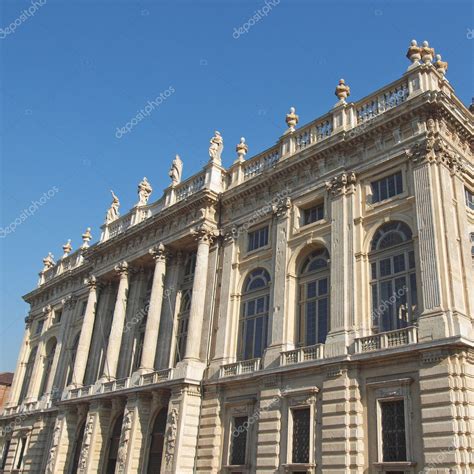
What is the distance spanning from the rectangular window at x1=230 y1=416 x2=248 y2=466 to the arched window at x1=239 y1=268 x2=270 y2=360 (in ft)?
10.1

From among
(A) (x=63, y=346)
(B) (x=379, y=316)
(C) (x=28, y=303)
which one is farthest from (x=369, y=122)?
(C) (x=28, y=303)

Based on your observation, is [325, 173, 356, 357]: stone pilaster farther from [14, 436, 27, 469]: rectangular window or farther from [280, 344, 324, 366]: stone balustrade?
[14, 436, 27, 469]: rectangular window

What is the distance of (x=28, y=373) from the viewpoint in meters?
46.8

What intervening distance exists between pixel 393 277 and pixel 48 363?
106 ft


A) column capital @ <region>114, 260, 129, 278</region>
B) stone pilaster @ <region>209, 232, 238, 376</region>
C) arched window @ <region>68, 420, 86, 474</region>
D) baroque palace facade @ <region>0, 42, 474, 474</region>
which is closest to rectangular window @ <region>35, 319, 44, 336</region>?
baroque palace facade @ <region>0, 42, 474, 474</region>

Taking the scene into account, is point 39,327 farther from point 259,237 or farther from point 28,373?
point 259,237

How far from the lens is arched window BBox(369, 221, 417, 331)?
845 inches

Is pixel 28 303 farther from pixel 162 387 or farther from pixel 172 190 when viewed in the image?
pixel 162 387

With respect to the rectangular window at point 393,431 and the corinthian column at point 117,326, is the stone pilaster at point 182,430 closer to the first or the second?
the corinthian column at point 117,326

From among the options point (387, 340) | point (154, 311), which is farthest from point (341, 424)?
point (154, 311)

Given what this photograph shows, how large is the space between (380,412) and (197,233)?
14699 mm

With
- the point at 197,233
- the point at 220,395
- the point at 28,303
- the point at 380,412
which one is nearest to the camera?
the point at 380,412

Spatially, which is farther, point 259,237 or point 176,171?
point 176,171

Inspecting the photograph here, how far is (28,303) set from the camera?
50844mm
